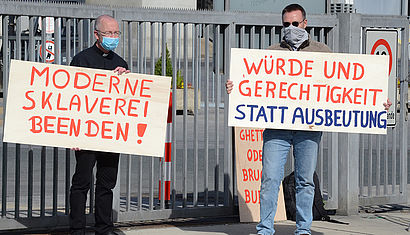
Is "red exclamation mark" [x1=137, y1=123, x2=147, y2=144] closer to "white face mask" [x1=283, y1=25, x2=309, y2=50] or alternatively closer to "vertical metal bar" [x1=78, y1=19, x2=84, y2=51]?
"vertical metal bar" [x1=78, y1=19, x2=84, y2=51]

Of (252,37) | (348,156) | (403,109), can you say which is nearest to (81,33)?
A: (252,37)

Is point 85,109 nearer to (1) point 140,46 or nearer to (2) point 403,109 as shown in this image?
(1) point 140,46

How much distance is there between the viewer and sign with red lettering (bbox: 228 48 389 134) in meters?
7.29

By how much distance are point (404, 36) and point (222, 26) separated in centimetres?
223

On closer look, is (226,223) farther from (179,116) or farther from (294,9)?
(294,9)

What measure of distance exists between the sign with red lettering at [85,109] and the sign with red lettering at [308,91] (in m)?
0.65

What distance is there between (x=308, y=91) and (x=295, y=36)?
1.67ft

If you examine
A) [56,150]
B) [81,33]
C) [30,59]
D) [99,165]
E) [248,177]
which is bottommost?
[248,177]

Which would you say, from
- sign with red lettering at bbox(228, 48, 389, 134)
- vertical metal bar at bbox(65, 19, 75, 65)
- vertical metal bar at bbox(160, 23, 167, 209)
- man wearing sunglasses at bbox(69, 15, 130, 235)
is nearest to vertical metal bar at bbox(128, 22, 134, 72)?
vertical metal bar at bbox(160, 23, 167, 209)

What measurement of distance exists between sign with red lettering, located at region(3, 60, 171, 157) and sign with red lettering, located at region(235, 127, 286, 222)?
1555 millimetres

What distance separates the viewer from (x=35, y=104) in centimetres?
709

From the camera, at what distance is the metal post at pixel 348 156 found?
30.2ft

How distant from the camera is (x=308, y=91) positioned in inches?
293

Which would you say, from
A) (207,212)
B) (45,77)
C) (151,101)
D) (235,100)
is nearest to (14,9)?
(45,77)
